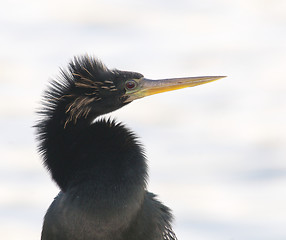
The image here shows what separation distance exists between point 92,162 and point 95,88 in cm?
67

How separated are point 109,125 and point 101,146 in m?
0.23

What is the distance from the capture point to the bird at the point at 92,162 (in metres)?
7.02

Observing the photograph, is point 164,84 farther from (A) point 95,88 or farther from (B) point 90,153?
(B) point 90,153

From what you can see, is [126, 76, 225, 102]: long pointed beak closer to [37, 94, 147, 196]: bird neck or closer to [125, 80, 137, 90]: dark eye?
[125, 80, 137, 90]: dark eye

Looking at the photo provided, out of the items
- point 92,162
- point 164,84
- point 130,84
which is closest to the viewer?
point 92,162

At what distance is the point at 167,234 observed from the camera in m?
7.61

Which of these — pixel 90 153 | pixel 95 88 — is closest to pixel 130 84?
pixel 95 88

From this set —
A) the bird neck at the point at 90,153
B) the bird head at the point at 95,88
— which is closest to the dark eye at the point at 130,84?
the bird head at the point at 95,88

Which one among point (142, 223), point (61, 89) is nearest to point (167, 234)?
point (142, 223)

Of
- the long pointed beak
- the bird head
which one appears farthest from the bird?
the long pointed beak

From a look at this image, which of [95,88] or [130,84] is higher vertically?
[130,84]

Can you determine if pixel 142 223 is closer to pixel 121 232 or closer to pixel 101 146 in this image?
pixel 121 232

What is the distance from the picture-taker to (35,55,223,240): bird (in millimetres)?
7016

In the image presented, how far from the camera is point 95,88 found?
738 centimetres
